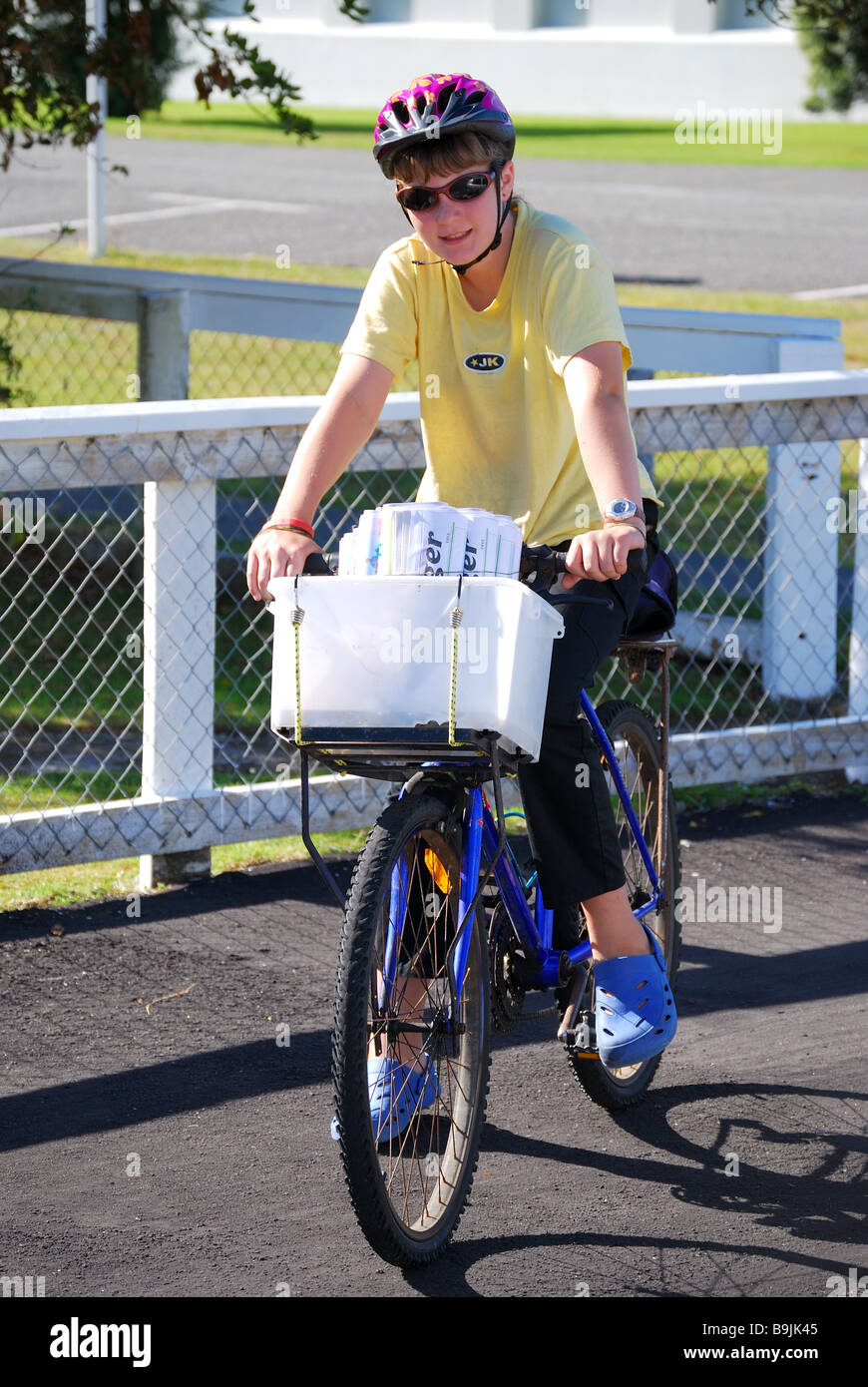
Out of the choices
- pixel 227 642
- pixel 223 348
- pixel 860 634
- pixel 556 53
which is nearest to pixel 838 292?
pixel 223 348

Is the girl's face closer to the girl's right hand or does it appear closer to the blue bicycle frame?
the girl's right hand

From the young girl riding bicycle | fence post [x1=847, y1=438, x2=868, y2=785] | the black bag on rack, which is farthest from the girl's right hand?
fence post [x1=847, y1=438, x2=868, y2=785]

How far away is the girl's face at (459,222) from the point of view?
3197mm

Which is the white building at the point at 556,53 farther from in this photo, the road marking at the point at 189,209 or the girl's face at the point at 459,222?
the girl's face at the point at 459,222

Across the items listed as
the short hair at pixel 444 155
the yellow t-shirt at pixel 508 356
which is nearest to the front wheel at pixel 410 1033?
the yellow t-shirt at pixel 508 356

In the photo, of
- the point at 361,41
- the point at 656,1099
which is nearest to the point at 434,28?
the point at 361,41

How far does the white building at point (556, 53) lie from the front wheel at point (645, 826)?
44951 mm

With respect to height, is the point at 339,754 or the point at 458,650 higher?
the point at 458,650

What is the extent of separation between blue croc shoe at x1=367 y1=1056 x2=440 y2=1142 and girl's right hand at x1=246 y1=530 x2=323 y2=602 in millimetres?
893

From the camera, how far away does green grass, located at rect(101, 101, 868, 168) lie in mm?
33656

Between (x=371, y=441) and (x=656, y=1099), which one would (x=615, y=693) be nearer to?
(x=371, y=441)

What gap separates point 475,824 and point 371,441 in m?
2.29

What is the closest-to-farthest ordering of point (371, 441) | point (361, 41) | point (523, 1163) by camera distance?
point (523, 1163) < point (371, 441) < point (361, 41)
